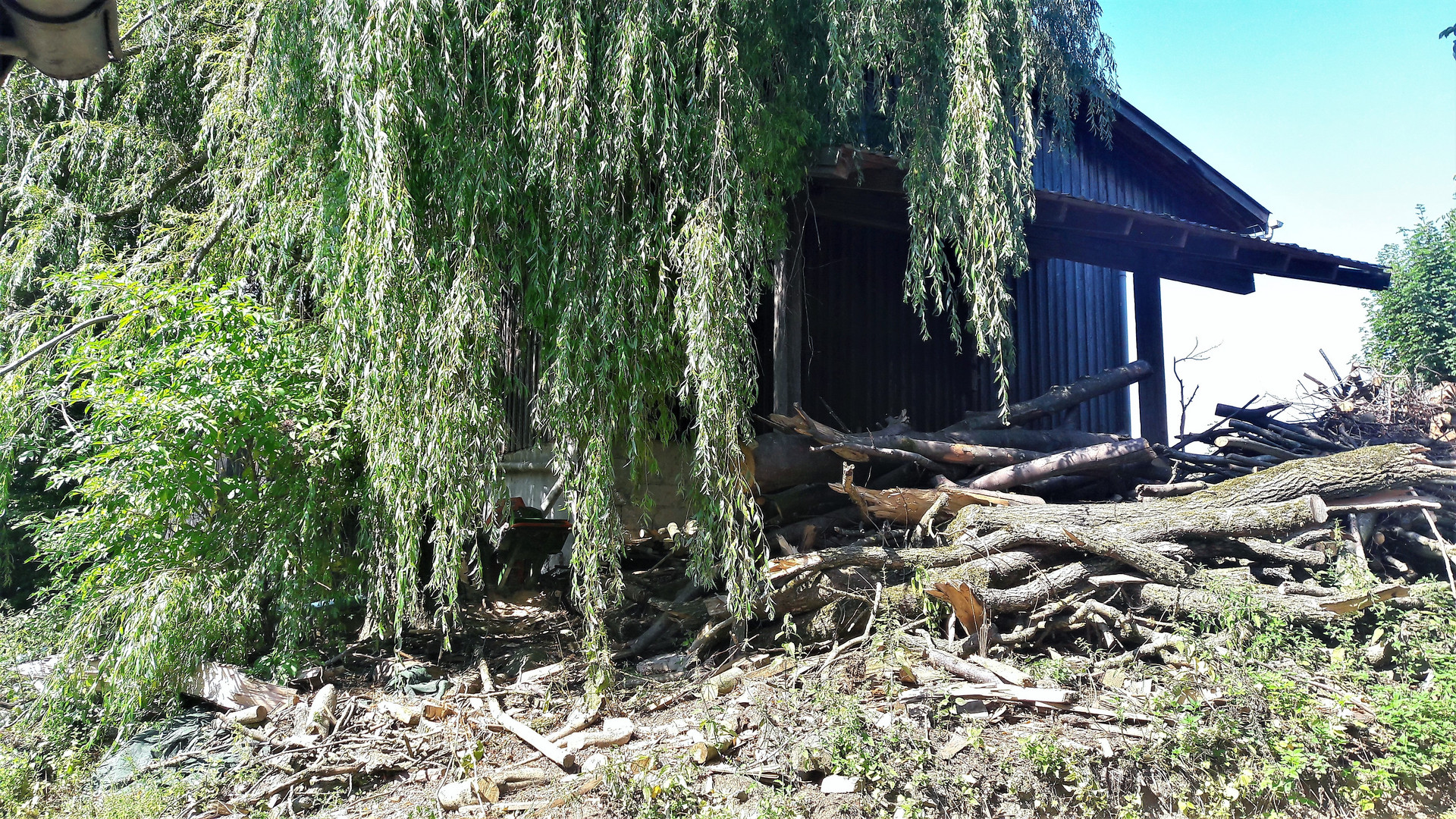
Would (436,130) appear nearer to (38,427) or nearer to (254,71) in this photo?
(254,71)

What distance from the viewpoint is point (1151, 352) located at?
9641 mm

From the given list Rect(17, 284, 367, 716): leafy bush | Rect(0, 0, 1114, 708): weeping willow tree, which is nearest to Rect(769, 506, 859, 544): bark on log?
Rect(0, 0, 1114, 708): weeping willow tree

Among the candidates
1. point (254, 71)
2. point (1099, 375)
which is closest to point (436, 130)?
point (254, 71)

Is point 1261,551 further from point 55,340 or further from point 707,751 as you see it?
point 55,340

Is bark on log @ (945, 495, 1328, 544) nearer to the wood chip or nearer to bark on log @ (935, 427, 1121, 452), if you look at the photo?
bark on log @ (935, 427, 1121, 452)

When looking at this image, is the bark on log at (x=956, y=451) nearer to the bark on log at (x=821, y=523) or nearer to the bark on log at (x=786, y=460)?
the bark on log at (x=786, y=460)

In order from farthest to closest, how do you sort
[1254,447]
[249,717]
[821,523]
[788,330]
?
[1254,447] < [788,330] < [821,523] < [249,717]

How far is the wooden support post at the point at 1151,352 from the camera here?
30.8 ft

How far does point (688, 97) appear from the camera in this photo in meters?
6.09

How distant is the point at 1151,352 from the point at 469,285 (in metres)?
7.36

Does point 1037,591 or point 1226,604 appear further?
point 1037,591

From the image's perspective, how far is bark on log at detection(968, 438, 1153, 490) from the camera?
708cm

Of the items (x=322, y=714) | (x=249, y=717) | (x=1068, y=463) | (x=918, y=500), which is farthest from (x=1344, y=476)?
(x=249, y=717)

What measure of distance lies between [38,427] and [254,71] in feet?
11.1
